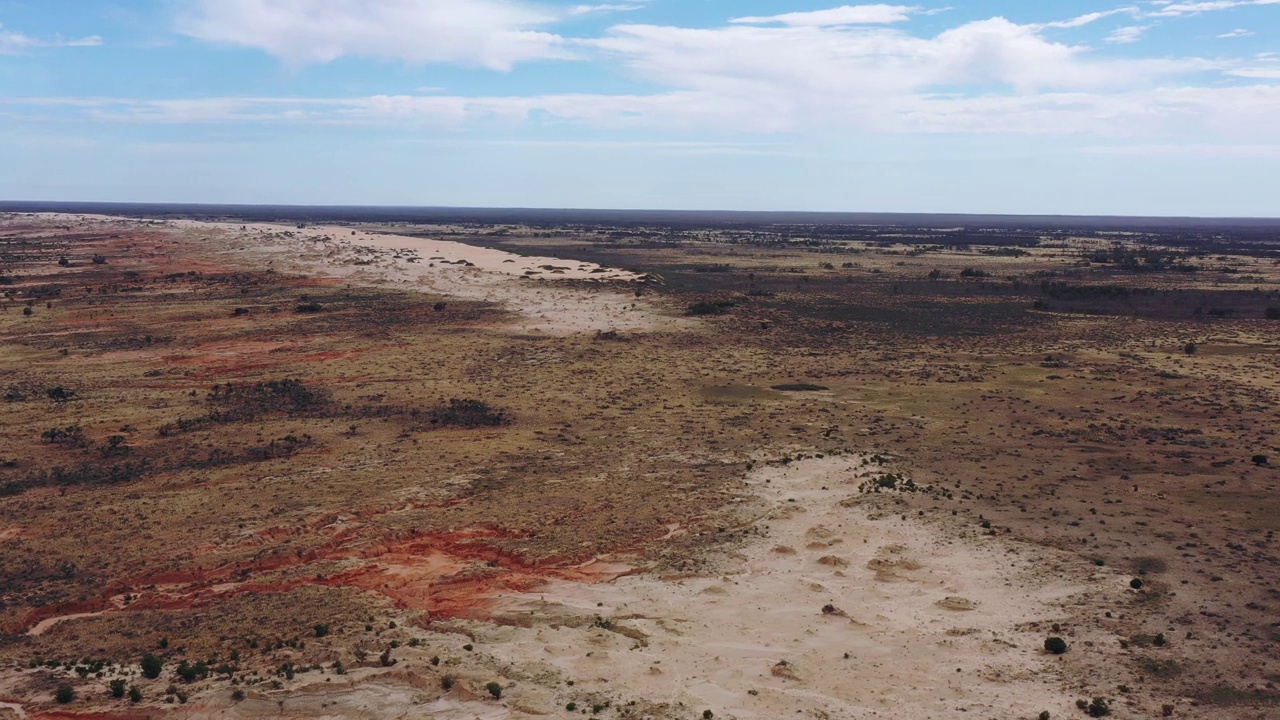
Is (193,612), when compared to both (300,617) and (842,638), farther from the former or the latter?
(842,638)

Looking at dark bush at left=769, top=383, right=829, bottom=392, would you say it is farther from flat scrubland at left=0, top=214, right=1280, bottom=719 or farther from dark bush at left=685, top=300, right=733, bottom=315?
dark bush at left=685, top=300, right=733, bottom=315

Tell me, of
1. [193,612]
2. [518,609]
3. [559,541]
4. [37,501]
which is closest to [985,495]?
[559,541]

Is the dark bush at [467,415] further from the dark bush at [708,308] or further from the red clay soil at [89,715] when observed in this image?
the dark bush at [708,308]

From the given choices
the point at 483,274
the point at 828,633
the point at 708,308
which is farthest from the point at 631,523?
the point at 483,274

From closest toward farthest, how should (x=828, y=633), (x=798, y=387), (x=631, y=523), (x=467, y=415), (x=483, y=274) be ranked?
(x=828, y=633) → (x=631, y=523) → (x=467, y=415) → (x=798, y=387) → (x=483, y=274)

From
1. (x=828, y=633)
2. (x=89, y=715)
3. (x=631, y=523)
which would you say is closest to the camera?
(x=89, y=715)

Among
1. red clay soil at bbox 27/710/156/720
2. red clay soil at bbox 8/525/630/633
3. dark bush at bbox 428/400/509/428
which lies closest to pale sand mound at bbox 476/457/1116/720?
red clay soil at bbox 8/525/630/633

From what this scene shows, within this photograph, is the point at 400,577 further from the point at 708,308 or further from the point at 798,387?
the point at 708,308

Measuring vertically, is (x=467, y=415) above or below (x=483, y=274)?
below
